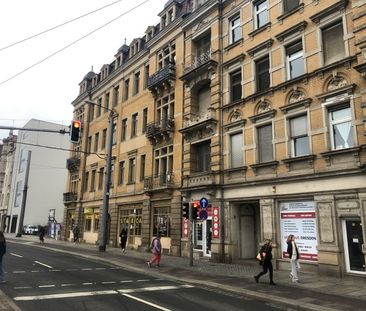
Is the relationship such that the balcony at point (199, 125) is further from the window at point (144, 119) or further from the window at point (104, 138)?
the window at point (104, 138)

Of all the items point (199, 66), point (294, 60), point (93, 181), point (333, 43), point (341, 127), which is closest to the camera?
point (341, 127)

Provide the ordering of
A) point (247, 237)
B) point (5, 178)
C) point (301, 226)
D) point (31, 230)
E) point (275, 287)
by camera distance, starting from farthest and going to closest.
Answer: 1. point (5, 178)
2. point (31, 230)
3. point (247, 237)
4. point (301, 226)
5. point (275, 287)

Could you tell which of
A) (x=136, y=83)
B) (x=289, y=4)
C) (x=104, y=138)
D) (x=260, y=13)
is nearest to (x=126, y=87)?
(x=136, y=83)

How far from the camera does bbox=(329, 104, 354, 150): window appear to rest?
1553 cm

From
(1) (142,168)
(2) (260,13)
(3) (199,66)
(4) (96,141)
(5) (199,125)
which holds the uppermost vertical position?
(2) (260,13)

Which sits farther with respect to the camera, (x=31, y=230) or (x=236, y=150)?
(x=31, y=230)

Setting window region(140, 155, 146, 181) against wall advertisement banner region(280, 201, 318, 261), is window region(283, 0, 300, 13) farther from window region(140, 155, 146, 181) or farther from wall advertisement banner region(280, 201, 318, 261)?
window region(140, 155, 146, 181)

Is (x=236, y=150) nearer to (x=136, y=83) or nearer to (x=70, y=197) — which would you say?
(x=136, y=83)

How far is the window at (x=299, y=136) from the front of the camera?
1735 cm

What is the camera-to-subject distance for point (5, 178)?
79688 mm

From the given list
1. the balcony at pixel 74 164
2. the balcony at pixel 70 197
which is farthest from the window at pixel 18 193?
the balcony at pixel 74 164

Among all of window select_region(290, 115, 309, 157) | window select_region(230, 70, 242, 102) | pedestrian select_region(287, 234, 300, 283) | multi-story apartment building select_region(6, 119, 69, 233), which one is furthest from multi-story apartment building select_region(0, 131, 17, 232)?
pedestrian select_region(287, 234, 300, 283)

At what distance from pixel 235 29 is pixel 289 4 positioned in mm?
4142

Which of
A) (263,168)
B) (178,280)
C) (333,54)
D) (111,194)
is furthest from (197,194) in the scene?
(111,194)
